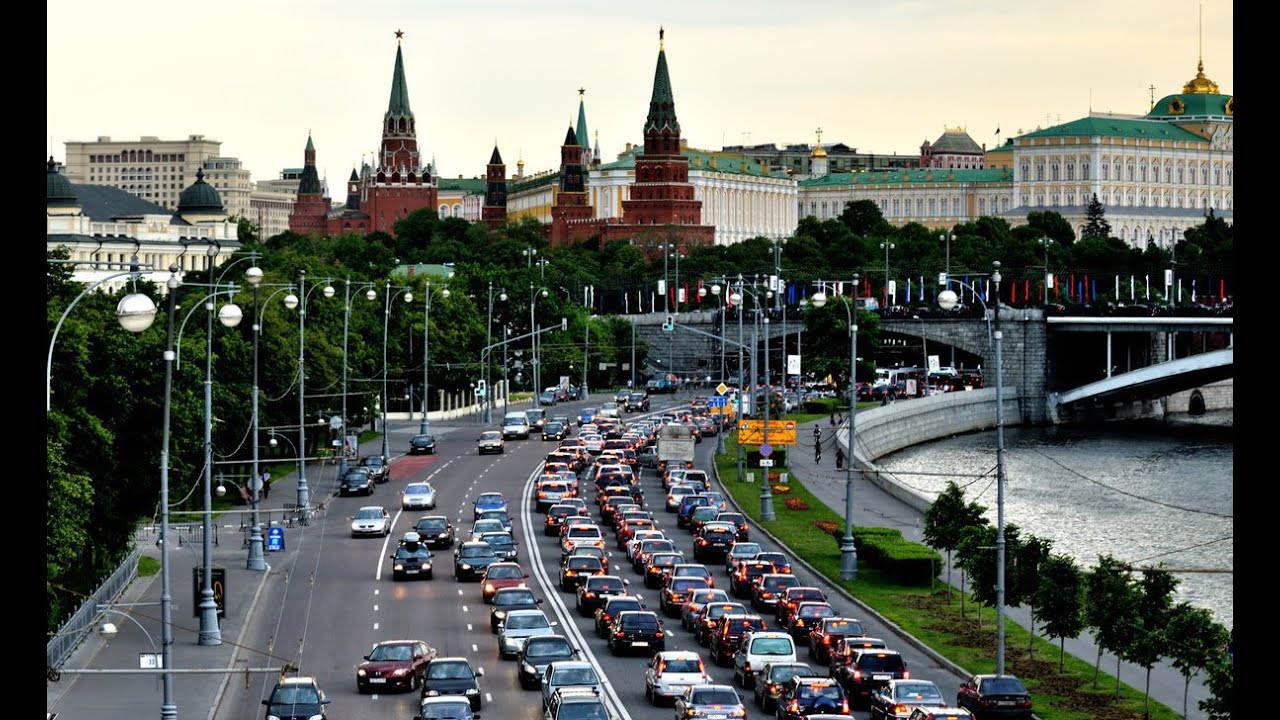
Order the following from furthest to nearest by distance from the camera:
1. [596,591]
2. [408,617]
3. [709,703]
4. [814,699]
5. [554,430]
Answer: [554,430]
[596,591]
[408,617]
[814,699]
[709,703]

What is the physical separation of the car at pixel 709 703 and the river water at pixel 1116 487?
19.7m

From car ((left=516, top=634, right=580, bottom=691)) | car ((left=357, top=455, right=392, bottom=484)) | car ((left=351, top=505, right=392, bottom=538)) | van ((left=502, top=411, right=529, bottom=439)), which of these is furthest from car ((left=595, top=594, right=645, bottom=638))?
van ((left=502, top=411, right=529, bottom=439))

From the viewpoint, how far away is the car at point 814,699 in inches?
1390

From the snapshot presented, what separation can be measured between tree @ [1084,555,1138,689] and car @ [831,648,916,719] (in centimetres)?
344

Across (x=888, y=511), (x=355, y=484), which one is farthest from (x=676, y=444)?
(x=355, y=484)

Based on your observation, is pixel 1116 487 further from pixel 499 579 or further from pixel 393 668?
pixel 393 668

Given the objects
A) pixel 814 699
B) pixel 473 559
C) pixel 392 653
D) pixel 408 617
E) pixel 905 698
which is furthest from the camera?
pixel 473 559

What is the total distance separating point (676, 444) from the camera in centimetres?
9119

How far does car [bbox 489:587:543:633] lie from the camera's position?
1924 inches

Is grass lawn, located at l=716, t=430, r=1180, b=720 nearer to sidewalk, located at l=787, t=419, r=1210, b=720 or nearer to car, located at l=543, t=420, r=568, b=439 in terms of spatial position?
sidewalk, located at l=787, t=419, r=1210, b=720

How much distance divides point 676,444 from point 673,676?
2064 inches

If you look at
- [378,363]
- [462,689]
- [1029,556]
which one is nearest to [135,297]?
[462,689]

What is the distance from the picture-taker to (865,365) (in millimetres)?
148875

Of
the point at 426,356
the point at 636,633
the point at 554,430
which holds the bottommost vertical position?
the point at 636,633
